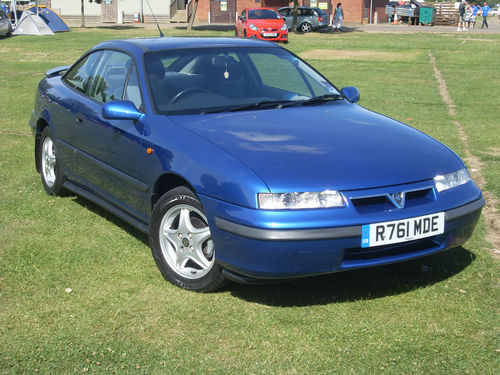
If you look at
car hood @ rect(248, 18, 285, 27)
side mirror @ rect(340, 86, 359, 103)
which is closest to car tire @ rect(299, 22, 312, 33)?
car hood @ rect(248, 18, 285, 27)

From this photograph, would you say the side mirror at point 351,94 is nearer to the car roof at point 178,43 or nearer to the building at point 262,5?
the car roof at point 178,43

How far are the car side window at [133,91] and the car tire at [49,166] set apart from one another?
1365mm

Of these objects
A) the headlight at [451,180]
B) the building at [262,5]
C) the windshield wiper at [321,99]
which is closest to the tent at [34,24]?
the building at [262,5]

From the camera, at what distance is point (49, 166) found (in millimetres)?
6520

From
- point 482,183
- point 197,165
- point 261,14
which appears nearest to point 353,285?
point 197,165

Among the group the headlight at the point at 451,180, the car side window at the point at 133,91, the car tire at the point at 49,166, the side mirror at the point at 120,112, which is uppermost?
the car side window at the point at 133,91

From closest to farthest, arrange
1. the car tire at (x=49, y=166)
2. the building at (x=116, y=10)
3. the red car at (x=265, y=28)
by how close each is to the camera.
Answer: the car tire at (x=49, y=166)
the red car at (x=265, y=28)
the building at (x=116, y=10)

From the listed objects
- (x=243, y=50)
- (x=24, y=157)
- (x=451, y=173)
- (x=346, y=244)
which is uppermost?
(x=243, y=50)

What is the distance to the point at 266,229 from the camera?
11.8ft

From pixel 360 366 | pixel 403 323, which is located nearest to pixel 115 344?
pixel 360 366

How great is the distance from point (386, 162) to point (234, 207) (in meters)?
0.95

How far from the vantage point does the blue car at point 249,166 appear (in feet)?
12.1

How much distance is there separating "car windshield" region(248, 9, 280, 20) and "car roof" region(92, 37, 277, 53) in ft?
86.9

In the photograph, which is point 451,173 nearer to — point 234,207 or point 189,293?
point 234,207
